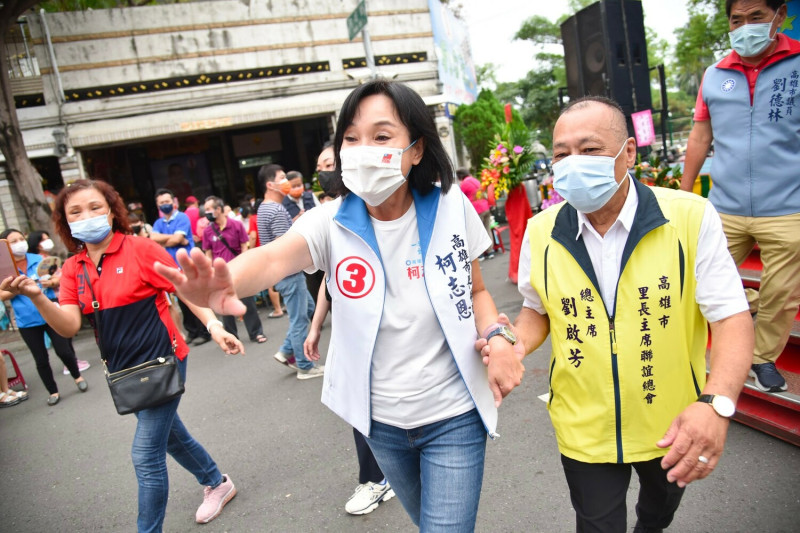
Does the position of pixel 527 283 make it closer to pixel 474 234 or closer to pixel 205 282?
pixel 474 234

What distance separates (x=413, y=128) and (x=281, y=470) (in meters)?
2.83

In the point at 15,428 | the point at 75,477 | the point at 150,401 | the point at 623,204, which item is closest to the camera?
the point at 623,204

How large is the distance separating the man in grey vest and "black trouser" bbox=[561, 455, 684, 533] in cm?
170

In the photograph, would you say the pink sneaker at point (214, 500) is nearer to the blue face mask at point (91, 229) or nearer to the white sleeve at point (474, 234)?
the blue face mask at point (91, 229)

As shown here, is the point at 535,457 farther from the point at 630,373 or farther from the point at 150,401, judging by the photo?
the point at 150,401

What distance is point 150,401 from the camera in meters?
2.66

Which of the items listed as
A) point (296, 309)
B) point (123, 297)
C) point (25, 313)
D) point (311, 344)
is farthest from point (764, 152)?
point (25, 313)

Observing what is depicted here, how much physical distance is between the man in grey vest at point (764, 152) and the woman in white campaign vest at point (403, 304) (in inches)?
85.6

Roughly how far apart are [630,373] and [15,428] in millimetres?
6135

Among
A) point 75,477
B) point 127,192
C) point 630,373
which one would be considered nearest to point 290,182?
point 75,477

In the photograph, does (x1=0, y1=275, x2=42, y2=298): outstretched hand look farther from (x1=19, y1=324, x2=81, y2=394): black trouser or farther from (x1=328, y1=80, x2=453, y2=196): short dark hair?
(x1=19, y1=324, x2=81, y2=394): black trouser

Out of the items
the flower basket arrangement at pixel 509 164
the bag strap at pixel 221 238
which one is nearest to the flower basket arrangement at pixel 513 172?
the flower basket arrangement at pixel 509 164

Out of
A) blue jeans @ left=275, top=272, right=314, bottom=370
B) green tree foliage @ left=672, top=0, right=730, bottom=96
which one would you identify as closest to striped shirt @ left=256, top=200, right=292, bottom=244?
blue jeans @ left=275, top=272, right=314, bottom=370

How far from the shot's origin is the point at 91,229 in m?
2.70
